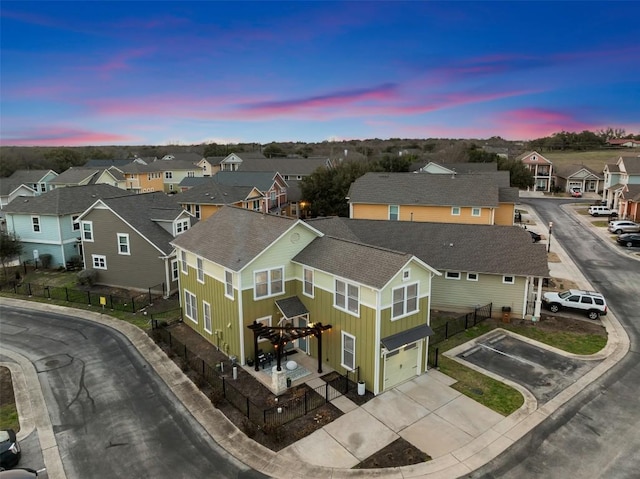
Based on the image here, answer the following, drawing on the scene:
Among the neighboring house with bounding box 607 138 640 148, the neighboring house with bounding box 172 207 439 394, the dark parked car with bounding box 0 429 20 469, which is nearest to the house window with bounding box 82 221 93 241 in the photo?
the neighboring house with bounding box 172 207 439 394

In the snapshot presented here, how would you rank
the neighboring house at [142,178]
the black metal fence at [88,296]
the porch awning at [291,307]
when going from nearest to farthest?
the porch awning at [291,307], the black metal fence at [88,296], the neighboring house at [142,178]

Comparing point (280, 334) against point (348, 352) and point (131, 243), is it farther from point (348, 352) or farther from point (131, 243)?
point (131, 243)

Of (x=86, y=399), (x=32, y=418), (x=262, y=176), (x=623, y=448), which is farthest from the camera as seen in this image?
(x=262, y=176)

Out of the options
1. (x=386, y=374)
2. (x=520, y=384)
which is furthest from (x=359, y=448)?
(x=520, y=384)

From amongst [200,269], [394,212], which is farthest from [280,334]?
[394,212]

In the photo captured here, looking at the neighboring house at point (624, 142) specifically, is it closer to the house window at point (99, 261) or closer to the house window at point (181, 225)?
the house window at point (181, 225)

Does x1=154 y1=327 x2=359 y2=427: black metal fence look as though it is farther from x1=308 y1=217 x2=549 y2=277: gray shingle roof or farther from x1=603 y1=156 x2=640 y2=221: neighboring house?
x1=603 y1=156 x2=640 y2=221: neighboring house

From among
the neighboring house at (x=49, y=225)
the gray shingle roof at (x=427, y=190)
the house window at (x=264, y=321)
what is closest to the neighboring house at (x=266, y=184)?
the gray shingle roof at (x=427, y=190)

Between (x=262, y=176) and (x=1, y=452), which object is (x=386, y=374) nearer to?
(x=1, y=452)
